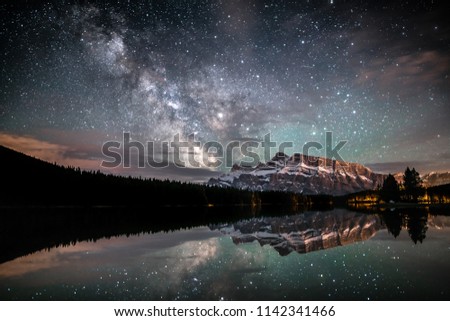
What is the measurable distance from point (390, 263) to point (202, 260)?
18.2 feet

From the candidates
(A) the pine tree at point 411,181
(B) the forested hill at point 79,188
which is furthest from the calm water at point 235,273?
(A) the pine tree at point 411,181

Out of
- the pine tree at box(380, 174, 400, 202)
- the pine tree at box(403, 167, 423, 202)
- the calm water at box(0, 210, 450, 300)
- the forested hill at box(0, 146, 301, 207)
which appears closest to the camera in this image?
the calm water at box(0, 210, 450, 300)

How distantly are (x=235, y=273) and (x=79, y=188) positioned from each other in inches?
3151

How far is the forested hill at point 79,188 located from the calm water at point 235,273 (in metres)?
72.7

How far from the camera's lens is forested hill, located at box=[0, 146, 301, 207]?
80.9 meters

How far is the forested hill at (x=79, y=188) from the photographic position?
3187 inches

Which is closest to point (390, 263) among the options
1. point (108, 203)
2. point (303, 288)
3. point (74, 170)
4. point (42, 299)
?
point (303, 288)

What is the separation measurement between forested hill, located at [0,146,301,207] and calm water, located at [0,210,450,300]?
2861 inches

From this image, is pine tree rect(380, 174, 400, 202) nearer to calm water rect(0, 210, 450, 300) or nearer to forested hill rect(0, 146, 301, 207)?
forested hill rect(0, 146, 301, 207)

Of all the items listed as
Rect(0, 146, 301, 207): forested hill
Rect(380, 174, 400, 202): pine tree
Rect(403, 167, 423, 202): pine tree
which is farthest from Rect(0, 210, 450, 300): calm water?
Rect(380, 174, 400, 202): pine tree

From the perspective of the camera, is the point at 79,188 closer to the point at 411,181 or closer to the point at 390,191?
the point at 390,191

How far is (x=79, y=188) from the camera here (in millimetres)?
81875

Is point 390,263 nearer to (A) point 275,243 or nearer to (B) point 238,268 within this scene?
(B) point 238,268

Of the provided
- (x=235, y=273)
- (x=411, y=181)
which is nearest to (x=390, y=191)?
(x=411, y=181)
